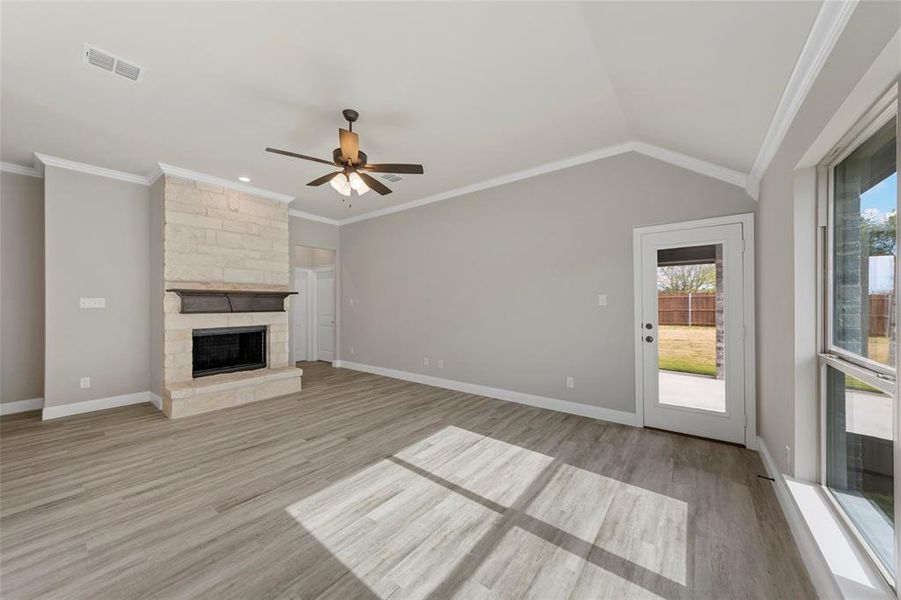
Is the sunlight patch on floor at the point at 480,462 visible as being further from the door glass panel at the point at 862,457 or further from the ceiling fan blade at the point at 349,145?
the ceiling fan blade at the point at 349,145

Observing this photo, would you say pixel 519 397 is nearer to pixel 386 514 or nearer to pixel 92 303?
pixel 386 514

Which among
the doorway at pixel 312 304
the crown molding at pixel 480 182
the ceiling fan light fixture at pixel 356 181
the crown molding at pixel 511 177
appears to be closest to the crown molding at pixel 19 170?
the crown molding at pixel 480 182

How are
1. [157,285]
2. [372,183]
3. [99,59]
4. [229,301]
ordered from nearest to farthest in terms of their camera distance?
[99,59]
[372,183]
[157,285]
[229,301]

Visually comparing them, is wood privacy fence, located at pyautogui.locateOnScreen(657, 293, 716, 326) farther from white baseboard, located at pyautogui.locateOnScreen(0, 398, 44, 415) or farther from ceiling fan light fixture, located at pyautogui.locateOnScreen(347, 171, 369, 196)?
white baseboard, located at pyautogui.locateOnScreen(0, 398, 44, 415)

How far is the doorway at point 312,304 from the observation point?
7465mm

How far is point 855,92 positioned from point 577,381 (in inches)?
125

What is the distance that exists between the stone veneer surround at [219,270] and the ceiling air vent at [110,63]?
7.03ft

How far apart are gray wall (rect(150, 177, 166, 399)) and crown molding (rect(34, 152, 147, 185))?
0.21 meters

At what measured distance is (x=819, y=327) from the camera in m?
1.91

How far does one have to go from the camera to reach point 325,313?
7.48 metres

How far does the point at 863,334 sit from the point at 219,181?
625cm

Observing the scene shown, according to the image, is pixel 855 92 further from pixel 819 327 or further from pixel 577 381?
pixel 577 381

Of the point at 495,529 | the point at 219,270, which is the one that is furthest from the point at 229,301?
the point at 495,529

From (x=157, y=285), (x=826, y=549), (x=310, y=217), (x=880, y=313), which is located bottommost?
(x=826, y=549)
